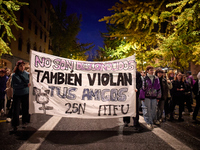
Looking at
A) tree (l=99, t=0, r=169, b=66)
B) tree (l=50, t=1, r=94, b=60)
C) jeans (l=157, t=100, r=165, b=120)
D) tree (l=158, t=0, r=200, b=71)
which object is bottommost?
jeans (l=157, t=100, r=165, b=120)

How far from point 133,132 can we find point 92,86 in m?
1.70

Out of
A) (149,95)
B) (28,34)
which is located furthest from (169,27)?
(28,34)

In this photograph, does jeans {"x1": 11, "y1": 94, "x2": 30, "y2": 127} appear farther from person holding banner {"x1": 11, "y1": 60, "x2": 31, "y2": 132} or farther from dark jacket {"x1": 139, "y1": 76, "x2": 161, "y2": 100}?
dark jacket {"x1": 139, "y1": 76, "x2": 161, "y2": 100}

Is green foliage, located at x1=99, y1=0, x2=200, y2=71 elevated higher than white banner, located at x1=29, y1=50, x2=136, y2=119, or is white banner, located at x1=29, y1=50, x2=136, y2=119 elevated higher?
green foliage, located at x1=99, y1=0, x2=200, y2=71

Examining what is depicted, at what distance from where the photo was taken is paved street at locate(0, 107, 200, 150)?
10.4ft

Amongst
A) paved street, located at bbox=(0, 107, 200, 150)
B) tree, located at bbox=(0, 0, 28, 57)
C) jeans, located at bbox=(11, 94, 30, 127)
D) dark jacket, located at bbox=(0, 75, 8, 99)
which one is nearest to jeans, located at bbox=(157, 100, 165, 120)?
paved street, located at bbox=(0, 107, 200, 150)

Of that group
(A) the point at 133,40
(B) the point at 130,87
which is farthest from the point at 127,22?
(B) the point at 130,87

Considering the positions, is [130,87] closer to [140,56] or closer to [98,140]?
[98,140]

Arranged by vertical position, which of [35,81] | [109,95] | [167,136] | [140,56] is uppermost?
[140,56]

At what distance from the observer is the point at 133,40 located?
426 inches

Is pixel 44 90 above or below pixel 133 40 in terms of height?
below

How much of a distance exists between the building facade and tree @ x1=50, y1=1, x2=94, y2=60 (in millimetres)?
2568

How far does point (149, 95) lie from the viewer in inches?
189

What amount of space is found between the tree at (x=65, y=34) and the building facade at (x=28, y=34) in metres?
2.57
